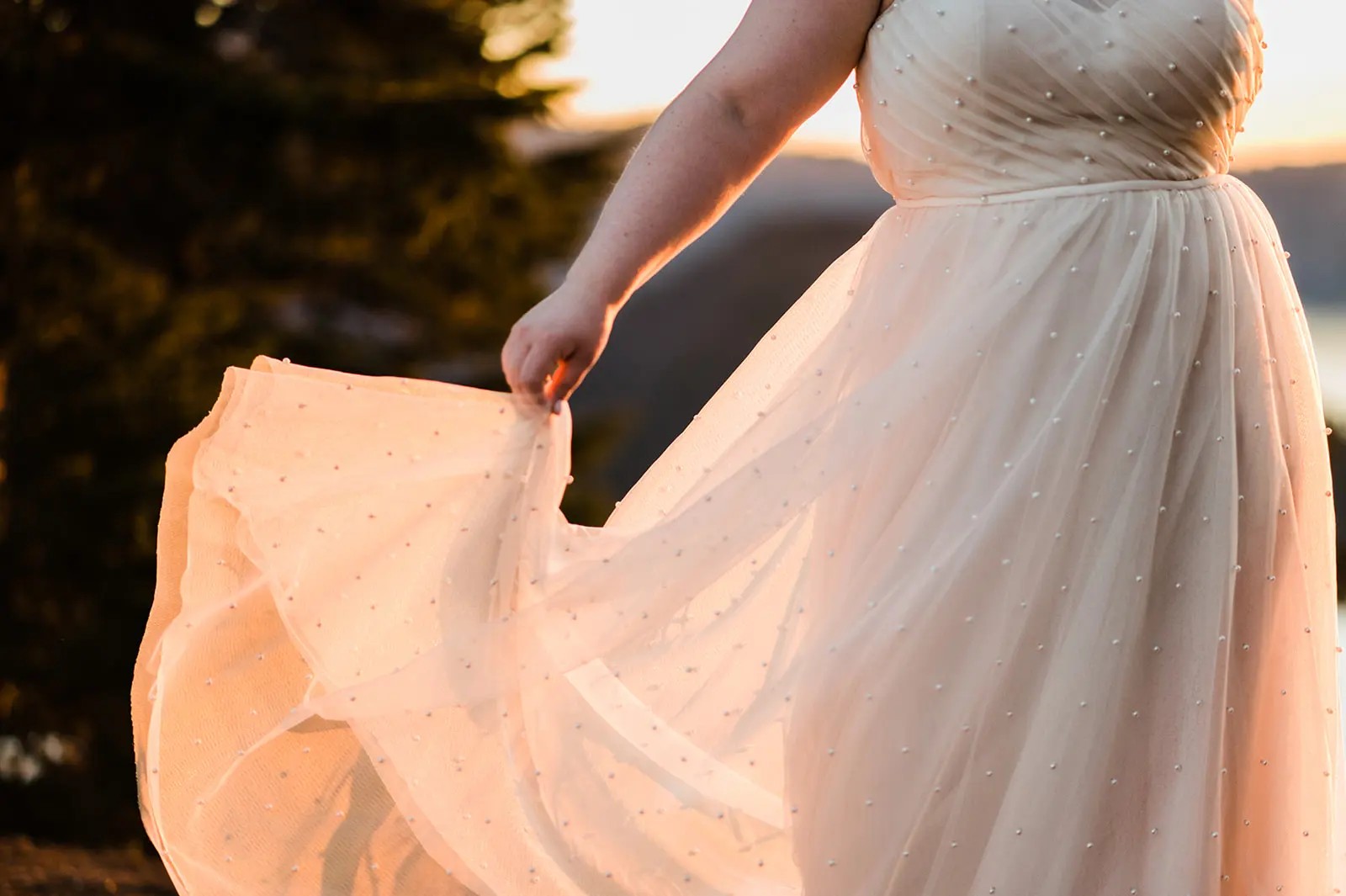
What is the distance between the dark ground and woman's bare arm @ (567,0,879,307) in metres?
1.58

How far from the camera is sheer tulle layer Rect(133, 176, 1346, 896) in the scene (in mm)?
1059

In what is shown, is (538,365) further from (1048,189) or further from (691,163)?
(1048,189)

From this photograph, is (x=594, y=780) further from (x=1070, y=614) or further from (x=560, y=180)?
(x=560, y=180)

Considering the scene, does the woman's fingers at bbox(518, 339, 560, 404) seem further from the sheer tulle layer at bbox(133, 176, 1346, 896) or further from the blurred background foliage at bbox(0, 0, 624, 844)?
the blurred background foliage at bbox(0, 0, 624, 844)

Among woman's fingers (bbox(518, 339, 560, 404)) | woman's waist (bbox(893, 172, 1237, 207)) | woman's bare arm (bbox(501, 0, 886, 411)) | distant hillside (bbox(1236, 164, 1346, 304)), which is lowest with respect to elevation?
distant hillside (bbox(1236, 164, 1346, 304))

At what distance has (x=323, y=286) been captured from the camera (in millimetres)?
5793

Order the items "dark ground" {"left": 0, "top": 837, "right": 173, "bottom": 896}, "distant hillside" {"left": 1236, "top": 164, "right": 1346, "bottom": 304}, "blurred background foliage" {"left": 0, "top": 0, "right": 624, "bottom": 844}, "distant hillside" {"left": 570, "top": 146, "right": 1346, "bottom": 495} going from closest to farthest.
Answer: "dark ground" {"left": 0, "top": 837, "right": 173, "bottom": 896} → "blurred background foliage" {"left": 0, "top": 0, "right": 624, "bottom": 844} → "distant hillside" {"left": 1236, "top": 164, "right": 1346, "bottom": 304} → "distant hillside" {"left": 570, "top": 146, "right": 1346, "bottom": 495}

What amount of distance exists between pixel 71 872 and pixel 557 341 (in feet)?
5.86

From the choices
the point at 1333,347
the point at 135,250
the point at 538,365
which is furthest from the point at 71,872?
the point at 1333,347

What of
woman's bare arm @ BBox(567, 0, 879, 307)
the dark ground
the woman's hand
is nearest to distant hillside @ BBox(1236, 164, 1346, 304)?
the dark ground

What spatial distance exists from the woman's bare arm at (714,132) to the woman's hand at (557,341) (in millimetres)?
15

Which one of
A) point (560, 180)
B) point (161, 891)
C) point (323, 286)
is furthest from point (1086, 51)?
point (560, 180)

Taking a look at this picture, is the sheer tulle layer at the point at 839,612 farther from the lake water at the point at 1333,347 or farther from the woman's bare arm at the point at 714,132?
the lake water at the point at 1333,347

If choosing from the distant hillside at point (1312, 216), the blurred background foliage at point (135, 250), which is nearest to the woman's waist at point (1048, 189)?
the blurred background foliage at point (135, 250)
